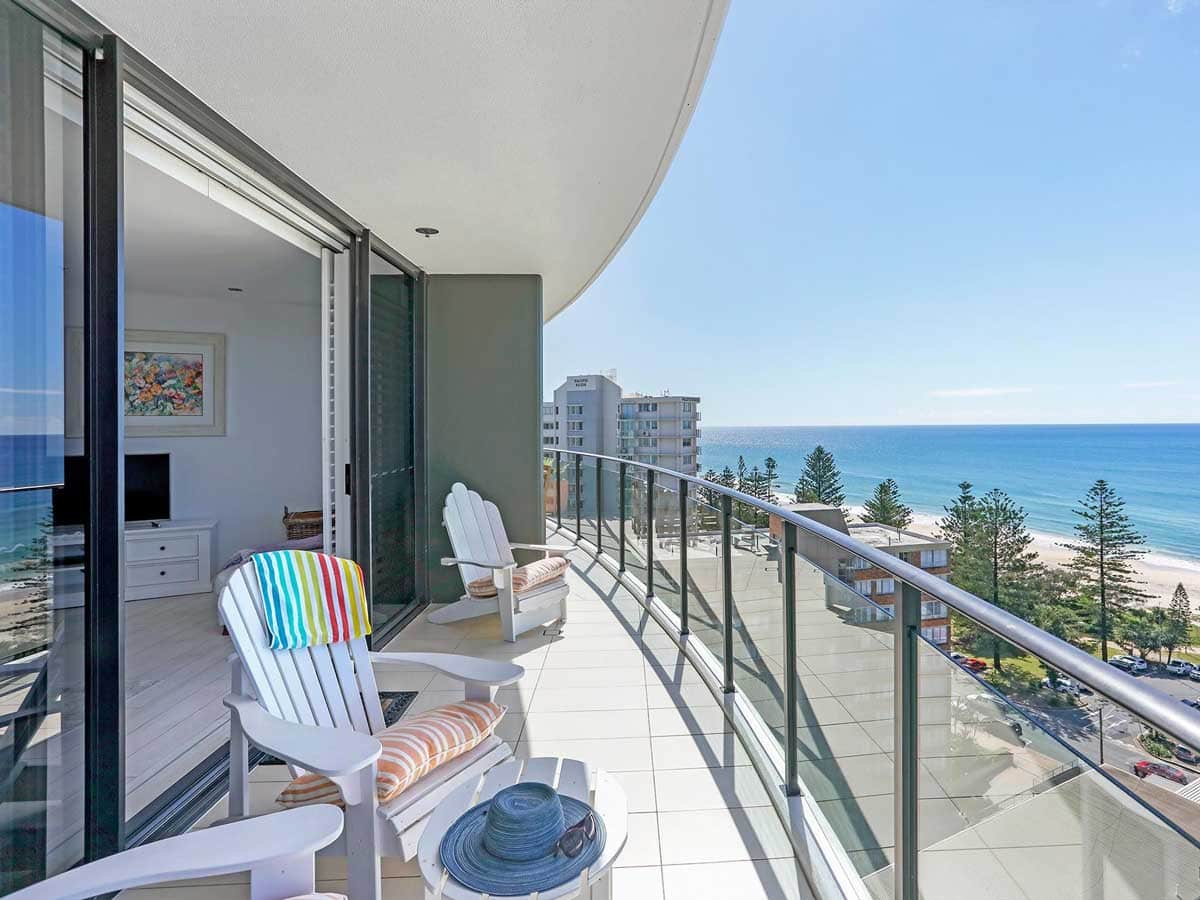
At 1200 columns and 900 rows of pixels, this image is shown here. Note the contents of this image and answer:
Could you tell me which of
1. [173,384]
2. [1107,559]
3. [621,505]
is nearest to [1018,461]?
[1107,559]

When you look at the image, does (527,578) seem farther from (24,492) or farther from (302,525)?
(24,492)

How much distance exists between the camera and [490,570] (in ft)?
14.0

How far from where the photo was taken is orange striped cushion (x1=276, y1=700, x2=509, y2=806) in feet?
5.70

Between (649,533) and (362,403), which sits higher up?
(362,403)

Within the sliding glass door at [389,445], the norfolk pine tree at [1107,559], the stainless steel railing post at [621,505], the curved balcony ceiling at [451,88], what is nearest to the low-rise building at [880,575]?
the curved balcony ceiling at [451,88]

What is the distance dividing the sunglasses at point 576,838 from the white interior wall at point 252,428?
5.14m

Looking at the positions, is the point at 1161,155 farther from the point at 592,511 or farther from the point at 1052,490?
the point at 592,511

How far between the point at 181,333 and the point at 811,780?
19.1 ft

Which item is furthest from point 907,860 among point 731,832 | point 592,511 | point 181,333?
point 181,333

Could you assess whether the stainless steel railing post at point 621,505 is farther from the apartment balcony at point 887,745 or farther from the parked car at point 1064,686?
the parked car at point 1064,686

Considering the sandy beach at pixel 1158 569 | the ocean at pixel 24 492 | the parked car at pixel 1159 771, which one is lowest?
the sandy beach at pixel 1158 569

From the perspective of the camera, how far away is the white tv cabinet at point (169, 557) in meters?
4.94

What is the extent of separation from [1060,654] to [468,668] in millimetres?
1639

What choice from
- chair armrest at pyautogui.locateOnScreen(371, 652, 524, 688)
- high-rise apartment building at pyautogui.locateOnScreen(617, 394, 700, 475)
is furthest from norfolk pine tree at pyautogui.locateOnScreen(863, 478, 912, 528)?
chair armrest at pyautogui.locateOnScreen(371, 652, 524, 688)
